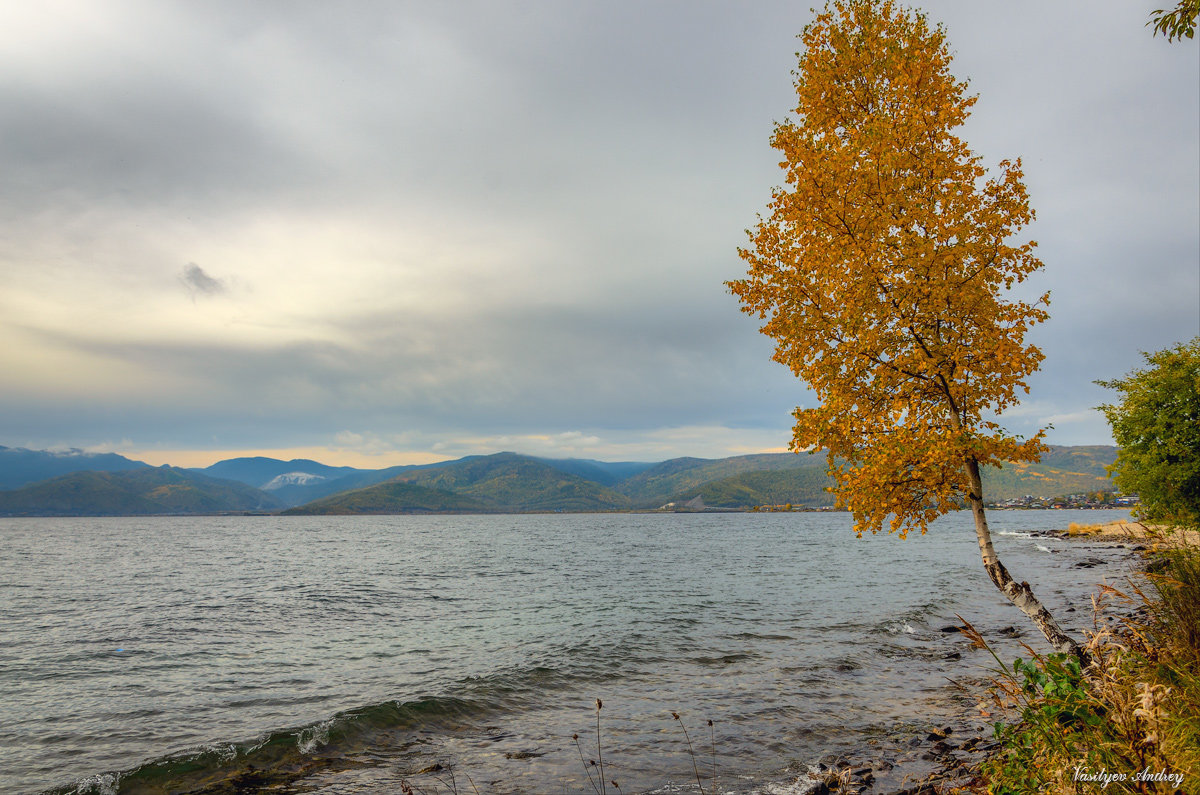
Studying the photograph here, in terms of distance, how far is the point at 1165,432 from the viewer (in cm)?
4091

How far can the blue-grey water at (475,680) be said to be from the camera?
13461mm

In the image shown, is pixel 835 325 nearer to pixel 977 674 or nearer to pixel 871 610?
pixel 977 674

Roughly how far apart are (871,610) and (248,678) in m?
31.7

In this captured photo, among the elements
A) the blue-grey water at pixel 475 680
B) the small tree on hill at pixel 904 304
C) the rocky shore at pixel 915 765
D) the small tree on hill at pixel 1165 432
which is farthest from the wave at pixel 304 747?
the small tree on hill at pixel 1165 432

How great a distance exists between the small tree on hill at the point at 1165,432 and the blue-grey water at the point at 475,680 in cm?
706

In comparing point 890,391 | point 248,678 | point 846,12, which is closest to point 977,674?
point 890,391

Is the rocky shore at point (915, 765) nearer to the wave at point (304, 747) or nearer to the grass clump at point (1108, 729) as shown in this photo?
the grass clump at point (1108, 729)

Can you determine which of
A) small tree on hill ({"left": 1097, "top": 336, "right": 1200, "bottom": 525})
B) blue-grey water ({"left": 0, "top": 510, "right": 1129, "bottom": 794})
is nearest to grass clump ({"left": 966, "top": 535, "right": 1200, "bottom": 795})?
blue-grey water ({"left": 0, "top": 510, "right": 1129, "bottom": 794})

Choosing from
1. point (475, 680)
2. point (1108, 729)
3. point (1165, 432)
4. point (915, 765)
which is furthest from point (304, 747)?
point (1165, 432)

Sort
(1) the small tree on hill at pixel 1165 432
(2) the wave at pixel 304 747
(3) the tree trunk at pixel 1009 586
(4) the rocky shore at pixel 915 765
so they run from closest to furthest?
1. (4) the rocky shore at pixel 915 765
2. (3) the tree trunk at pixel 1009 586
3. (2) the wave at pixel 304 747
4. (1) the small tree on hill at pixel 1165 432

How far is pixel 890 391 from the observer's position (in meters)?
12.1

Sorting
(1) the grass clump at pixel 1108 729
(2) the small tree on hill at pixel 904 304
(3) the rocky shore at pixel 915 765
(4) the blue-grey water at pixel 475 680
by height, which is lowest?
(4) the blue-grey water at pixel 475 680

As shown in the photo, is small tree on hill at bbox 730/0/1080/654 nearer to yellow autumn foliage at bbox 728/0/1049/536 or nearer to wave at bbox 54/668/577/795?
yellow autumn foliage at bbox 728/0/1049/536

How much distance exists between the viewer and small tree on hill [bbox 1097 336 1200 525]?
1574 inches
